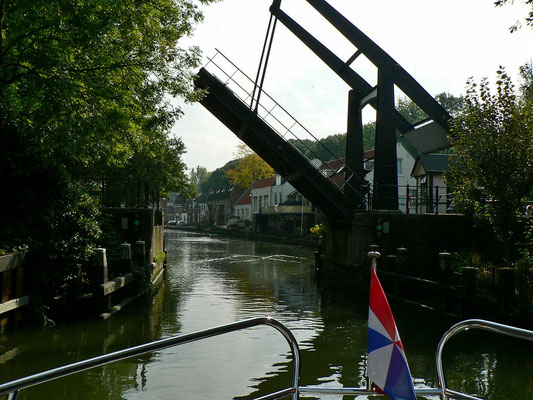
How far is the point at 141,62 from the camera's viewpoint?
1096 centimetres

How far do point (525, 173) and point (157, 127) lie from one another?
8530 millimetres

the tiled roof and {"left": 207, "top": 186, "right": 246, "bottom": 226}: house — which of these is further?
{"left": 207, "top": 186, "right": 246, "bottom": 226}: house

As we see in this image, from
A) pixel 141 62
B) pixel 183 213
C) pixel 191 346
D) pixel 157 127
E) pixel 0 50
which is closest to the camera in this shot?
pixel 191 346

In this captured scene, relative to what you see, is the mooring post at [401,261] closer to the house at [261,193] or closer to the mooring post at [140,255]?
the mooring post at [140,255]

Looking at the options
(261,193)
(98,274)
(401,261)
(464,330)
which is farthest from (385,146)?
(261,193)

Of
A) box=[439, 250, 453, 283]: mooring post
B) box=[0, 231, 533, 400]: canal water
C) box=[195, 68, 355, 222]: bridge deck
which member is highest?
box=[195, 68, 355, 222]: bridge deck

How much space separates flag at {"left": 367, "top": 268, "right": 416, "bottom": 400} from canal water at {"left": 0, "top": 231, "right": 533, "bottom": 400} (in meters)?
4.03

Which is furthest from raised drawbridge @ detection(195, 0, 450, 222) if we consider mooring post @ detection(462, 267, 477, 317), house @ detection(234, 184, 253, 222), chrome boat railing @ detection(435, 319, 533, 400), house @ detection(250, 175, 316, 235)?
house @ detection(234, 184, 253, 222)

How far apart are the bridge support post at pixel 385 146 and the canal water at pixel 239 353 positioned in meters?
3.98

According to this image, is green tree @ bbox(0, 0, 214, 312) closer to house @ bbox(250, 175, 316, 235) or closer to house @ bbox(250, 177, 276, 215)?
house @ bbox(250, 175, 316, 235)

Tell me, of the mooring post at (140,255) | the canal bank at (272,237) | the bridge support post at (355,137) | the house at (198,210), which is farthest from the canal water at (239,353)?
the house at (198,210)

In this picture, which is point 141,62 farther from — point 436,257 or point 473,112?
point 436,257

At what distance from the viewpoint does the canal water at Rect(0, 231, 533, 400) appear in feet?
21.7

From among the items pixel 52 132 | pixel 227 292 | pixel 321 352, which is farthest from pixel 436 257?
pixel 52 132
